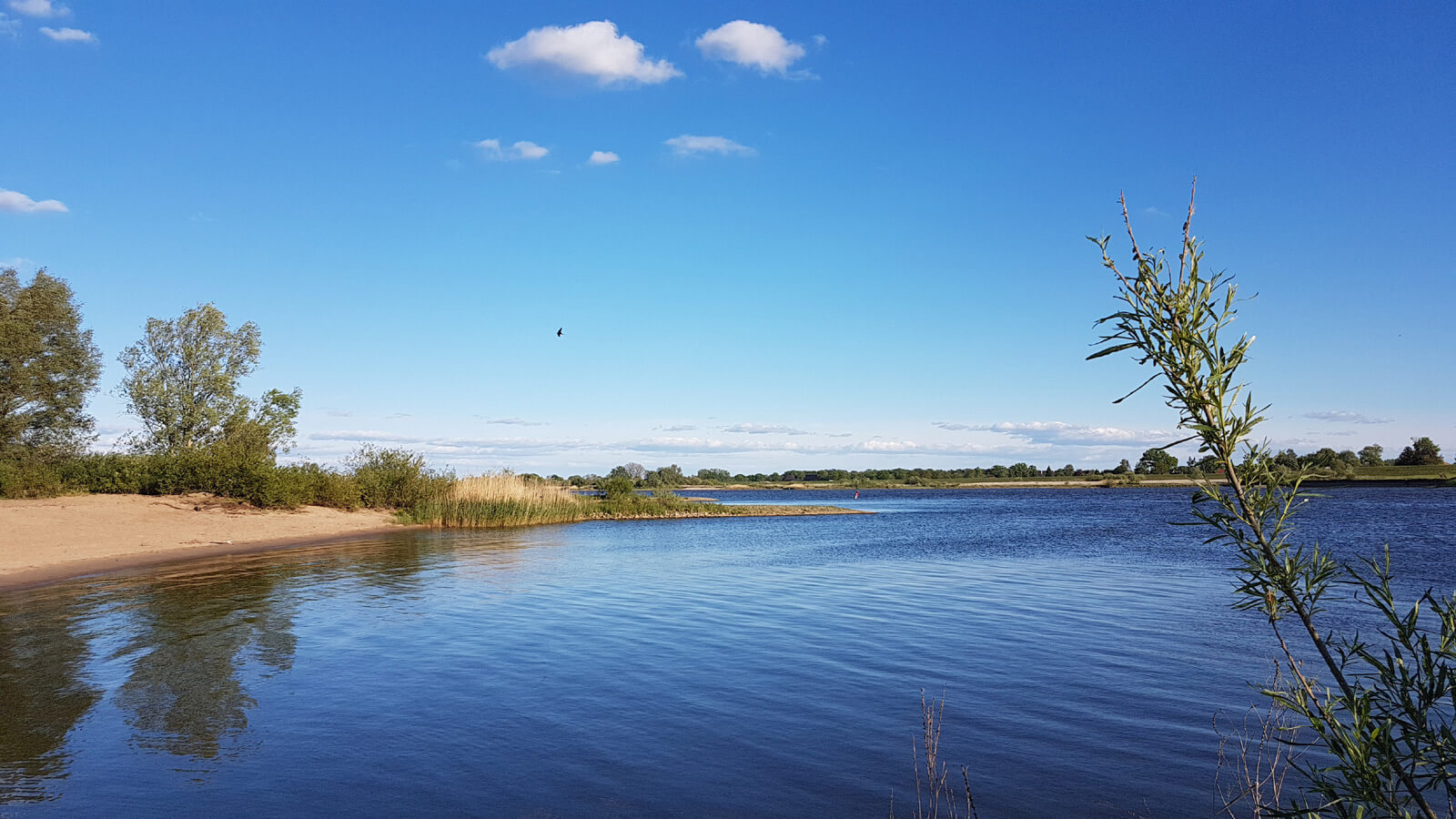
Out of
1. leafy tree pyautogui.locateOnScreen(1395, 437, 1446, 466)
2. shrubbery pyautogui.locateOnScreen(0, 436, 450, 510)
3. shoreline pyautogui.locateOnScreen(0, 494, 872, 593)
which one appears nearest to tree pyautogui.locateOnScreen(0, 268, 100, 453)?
shrubbery pyautogui.locateOnScreen(0, 436, 450, 510)

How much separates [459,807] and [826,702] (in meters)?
4.76

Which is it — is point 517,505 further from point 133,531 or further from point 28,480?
point 28,480

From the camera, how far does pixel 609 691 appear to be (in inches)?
422

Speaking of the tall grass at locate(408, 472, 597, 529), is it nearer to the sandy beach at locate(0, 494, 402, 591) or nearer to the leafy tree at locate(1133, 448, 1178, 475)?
the sandy beach at locate(0, 494, 402, 591)

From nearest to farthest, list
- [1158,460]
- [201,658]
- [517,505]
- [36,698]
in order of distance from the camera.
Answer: [1158,460] → [36,698] → [201,658] → [517,505]

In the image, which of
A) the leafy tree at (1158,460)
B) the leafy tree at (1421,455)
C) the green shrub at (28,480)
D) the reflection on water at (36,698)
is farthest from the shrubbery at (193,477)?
the leafy tree at (1421,455)

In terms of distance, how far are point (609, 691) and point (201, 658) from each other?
6523 millimetres

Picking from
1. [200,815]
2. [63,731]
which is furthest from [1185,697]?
[63,731]

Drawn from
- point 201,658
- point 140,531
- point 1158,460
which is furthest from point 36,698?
point 140,531

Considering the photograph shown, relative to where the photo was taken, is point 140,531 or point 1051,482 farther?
point 1051,482

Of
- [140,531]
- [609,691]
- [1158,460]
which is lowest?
[609,691]

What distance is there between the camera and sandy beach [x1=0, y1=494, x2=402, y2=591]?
954 inches

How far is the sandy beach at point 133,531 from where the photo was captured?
79.5 feet

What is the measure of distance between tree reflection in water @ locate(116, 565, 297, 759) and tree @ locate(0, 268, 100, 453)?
78.8ft
